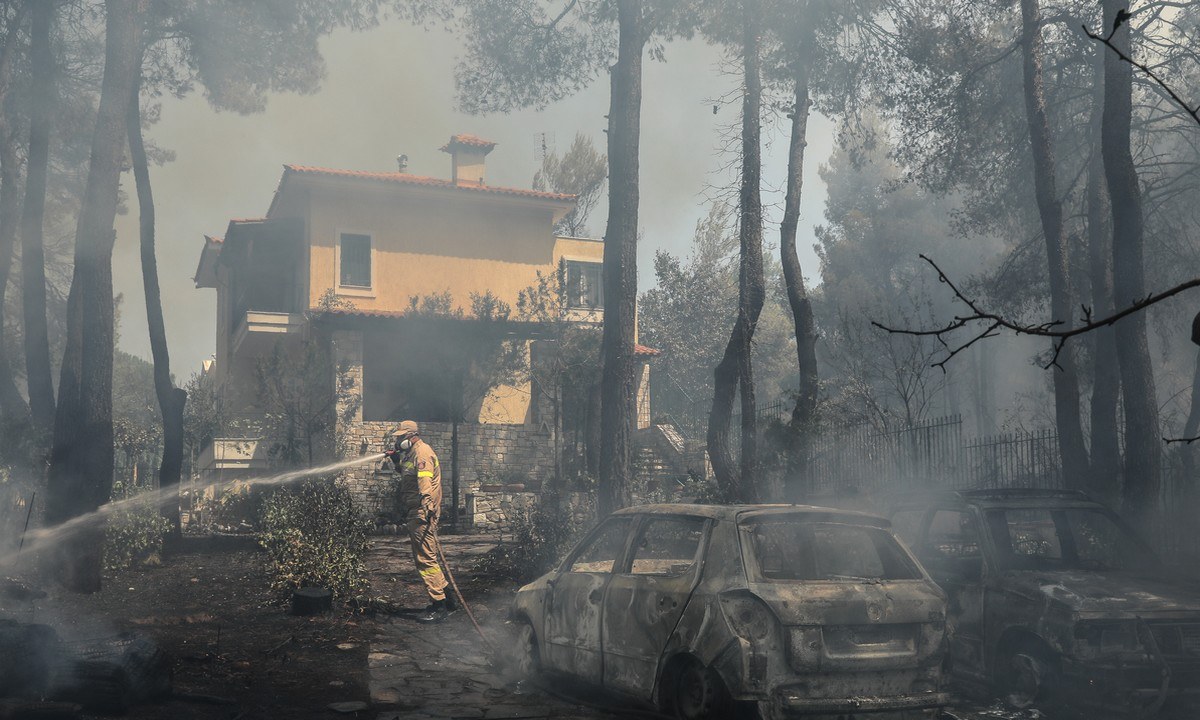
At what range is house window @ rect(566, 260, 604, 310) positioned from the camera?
28.4 metres

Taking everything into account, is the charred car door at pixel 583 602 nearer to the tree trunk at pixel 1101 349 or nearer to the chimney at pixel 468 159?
the tree trunk at pixel 1101 349

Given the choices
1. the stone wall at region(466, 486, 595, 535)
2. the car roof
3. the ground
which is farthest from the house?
the car roof

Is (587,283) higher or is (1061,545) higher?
(587,283)

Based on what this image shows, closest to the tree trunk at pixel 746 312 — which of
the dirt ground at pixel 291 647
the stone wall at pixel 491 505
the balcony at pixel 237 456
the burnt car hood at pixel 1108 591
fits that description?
the dirt ground at pixel 291 647

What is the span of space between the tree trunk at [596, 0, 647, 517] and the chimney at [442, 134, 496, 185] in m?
17.7

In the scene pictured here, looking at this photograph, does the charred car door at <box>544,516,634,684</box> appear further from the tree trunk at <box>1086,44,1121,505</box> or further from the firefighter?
the tree trunk at <box>1086,44,1121,505</box>

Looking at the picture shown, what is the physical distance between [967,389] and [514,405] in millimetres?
21558

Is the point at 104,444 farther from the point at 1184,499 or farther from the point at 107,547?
the point at 1184,499

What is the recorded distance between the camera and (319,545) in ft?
38.1

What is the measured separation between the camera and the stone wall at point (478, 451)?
968 inches

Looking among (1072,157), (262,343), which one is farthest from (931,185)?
(262,343)

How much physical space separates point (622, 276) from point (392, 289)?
16.0 meters

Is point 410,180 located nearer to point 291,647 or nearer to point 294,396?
point 294,396

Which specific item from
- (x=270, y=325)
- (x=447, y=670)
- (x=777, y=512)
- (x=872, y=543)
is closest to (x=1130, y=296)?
(x=872, y=543)
